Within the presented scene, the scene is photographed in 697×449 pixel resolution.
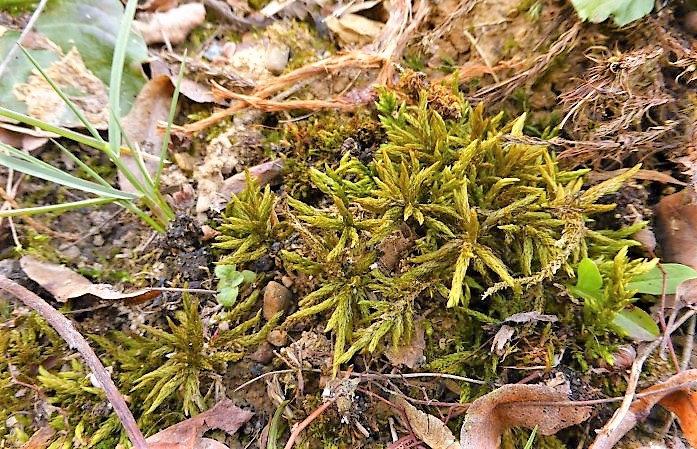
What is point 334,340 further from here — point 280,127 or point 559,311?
point 280,127

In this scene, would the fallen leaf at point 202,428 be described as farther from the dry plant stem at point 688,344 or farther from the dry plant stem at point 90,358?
the dry plant stem at point 688,344

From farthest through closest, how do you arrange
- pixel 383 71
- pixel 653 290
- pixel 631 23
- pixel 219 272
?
pixel 383 71 → pixel 631 23 → pixel 219 272 → pixel 653 290

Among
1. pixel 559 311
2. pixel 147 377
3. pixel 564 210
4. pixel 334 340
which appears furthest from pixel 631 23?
pixel 147 377

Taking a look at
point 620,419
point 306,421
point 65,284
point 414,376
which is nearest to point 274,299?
point 306,421

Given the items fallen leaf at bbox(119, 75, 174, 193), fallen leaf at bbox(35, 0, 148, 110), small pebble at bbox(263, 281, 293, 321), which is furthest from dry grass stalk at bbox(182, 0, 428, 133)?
small pebble at bbox(263, 281, 293, 321)

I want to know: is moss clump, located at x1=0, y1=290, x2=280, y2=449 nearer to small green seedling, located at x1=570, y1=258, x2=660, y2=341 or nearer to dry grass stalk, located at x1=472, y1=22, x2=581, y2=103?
small green seedling, located at x1=570, y1=258, x2=660, y2=341

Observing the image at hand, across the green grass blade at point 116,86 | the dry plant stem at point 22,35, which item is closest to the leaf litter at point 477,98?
the green grass blade at point 116,86

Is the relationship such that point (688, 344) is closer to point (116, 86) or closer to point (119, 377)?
point (119, 377)
